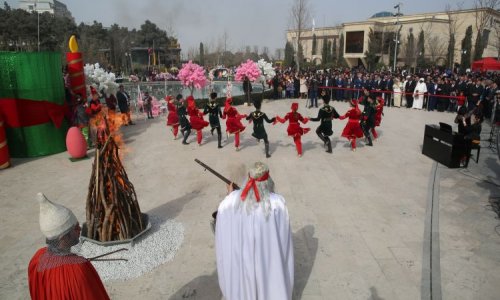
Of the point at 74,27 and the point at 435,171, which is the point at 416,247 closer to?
the point at 435,171

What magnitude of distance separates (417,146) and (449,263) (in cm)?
751

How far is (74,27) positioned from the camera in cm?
4547

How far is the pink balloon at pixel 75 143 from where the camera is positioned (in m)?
10.6

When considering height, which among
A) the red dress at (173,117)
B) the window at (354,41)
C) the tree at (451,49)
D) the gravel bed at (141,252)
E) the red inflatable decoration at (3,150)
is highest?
the window at (354,41)

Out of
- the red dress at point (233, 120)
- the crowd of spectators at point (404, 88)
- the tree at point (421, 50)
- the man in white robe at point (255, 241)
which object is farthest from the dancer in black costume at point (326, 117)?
the tree at point (421, 50)

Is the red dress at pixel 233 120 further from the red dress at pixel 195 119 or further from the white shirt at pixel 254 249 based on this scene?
the white shirt at pixel 254 249

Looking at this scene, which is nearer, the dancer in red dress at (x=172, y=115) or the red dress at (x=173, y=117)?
the dancer in red dress at (x=172, y=115)

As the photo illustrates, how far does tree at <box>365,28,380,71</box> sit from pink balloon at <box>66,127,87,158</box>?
146 feet

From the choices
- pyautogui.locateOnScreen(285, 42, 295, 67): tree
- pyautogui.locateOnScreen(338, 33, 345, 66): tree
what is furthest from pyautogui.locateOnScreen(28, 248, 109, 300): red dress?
pyautogui.locateOnScreen(285, 42, 295, 67): tree

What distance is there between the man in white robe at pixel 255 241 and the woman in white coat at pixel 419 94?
59.8ft

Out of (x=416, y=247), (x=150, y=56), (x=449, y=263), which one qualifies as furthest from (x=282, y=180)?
(x=150, y=56)

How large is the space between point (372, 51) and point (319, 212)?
4717 centimetres

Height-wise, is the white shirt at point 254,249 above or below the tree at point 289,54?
below

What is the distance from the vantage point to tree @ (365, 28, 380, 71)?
162ft
